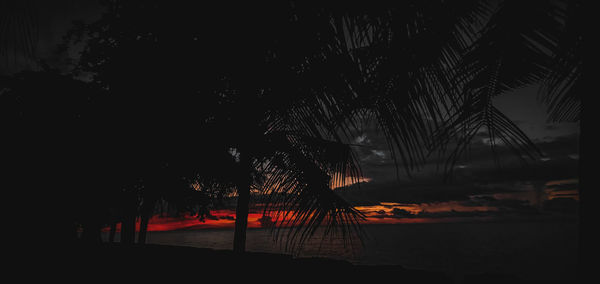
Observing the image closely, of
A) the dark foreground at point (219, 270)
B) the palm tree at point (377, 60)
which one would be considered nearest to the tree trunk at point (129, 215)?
the dark foreground at point (219, 270)

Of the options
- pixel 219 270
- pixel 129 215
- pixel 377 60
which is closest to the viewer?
pixel 377 60

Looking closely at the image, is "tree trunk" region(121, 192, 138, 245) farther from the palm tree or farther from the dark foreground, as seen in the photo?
the palm tree

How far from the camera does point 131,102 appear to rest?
10.2 feet

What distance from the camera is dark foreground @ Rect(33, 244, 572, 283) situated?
3916 mm

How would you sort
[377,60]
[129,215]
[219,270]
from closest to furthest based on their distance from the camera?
[377,60] < [219,270] < [129,215]

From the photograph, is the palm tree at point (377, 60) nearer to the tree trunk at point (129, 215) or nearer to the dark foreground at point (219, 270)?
the dark foreground at point (219, 270)

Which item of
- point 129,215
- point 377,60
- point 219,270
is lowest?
point 219,270

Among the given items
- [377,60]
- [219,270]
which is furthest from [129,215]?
[377,60]

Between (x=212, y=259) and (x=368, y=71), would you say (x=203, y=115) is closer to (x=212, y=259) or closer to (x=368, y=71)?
(x=368, y=71)

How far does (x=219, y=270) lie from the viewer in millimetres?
4293

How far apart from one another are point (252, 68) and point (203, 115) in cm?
169

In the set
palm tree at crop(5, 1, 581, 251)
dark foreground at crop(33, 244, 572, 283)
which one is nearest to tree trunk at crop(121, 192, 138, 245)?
dark foreground at crop(33, 244, 572, 283)

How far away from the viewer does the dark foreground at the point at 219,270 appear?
12.8 ft

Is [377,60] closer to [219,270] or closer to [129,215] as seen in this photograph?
[219,270]
